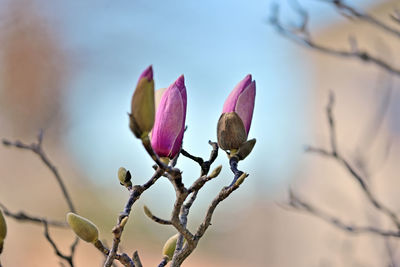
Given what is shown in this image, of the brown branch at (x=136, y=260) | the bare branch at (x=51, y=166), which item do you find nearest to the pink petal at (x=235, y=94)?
the brown branch at (x=136, y=260)

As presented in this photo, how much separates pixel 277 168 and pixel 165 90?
2840 mm

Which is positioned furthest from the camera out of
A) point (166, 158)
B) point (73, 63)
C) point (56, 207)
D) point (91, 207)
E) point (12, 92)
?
point (91, 207)

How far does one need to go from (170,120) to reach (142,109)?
4 centimetres

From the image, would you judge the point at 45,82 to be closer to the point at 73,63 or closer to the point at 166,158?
the point at 73,63

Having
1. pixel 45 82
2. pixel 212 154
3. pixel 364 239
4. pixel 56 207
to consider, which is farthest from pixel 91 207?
pixel 212 154

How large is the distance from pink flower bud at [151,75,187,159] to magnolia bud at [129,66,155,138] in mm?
41

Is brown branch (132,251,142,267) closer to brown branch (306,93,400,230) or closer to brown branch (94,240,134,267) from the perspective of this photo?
brown branch (94,240,134,267)

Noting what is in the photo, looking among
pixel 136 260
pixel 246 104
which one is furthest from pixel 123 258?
pixel 246 104

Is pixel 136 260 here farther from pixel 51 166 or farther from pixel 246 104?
pixel 51 166

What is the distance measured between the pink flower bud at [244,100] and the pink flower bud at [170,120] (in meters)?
0.04

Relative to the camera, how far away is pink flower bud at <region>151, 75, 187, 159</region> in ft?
1.11

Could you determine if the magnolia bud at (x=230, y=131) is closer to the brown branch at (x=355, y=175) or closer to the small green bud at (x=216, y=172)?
the small green bud at (x=216, y=172)

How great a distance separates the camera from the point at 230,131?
36cm

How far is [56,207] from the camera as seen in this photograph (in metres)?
3.63
